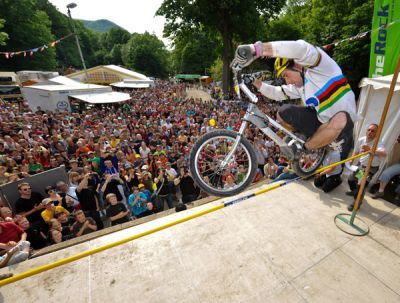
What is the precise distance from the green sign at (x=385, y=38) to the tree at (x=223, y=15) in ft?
61.8

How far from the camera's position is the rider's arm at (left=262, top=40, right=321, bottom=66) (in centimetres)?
264

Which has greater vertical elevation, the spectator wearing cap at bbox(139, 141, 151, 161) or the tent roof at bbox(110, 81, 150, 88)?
the tent roof at bbox(110, 81, 150, 88)

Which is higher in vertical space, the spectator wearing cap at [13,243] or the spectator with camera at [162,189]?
the spectator wearing cap at [13,243]

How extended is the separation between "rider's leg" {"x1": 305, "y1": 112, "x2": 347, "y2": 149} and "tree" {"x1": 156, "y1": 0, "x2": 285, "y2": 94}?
23.5 metres

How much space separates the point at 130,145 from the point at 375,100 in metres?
8.28

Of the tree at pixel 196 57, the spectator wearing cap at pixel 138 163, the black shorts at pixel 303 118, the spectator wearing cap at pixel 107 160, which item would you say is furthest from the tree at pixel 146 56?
the black shorts at pixel 303 118

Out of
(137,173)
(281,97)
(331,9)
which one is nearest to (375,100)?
(281,97)

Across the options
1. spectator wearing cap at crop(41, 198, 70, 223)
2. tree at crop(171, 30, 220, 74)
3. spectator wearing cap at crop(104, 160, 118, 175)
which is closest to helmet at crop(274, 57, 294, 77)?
spectator wearing cap at crop(41, 198, 70, 223)

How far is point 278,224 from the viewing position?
409cm

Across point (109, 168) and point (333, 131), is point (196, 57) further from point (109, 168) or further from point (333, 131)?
point (333, 131)

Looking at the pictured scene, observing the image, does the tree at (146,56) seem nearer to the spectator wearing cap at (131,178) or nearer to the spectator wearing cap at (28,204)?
the spectator wearing cap at (131,178)

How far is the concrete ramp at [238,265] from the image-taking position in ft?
9.66

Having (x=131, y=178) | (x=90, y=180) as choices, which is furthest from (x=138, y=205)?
(x=90, y=180)

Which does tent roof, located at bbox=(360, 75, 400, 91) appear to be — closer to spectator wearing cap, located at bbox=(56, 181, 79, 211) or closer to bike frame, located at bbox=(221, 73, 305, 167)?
bike frame, located at bbox=(221, 73, 305, 167)
